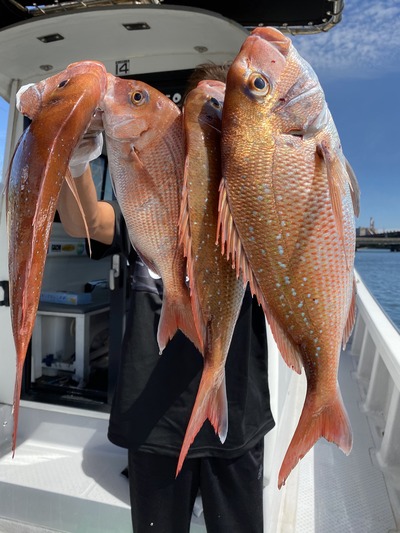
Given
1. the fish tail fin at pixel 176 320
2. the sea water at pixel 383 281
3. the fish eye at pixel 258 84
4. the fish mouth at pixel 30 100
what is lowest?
the sea water at pixel 383 281

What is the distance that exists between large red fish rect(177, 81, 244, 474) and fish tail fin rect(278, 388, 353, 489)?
171 millimetres

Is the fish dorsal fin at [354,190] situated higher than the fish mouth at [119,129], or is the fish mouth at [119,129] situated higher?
the fish mouth at [119,129]

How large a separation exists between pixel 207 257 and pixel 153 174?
0.23 meters

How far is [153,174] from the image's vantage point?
98cm

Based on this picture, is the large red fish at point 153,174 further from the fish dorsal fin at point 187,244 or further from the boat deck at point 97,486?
the boat deck at point 97,486

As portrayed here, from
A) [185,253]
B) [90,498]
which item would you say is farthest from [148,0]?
[90,498]

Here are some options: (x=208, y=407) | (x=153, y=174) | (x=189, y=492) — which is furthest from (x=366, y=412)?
(x=153, y=174)

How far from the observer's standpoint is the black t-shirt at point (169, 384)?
171cm

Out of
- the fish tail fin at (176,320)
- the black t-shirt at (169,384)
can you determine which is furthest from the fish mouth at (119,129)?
the black t-shirt at (169,384)

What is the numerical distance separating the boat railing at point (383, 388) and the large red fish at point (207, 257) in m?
2.45

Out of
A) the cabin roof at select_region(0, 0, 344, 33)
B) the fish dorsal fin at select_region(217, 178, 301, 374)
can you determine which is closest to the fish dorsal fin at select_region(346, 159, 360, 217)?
the fish dorsal fin at select_region(217, 178, 301, 374)

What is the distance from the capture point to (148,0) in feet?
9.29

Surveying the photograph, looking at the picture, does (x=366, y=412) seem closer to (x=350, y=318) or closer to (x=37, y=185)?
(x=350, y=318)

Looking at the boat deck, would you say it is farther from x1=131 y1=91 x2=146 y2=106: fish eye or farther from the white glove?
x1=131 y1=91 x2=146 y2=106: fish eye
